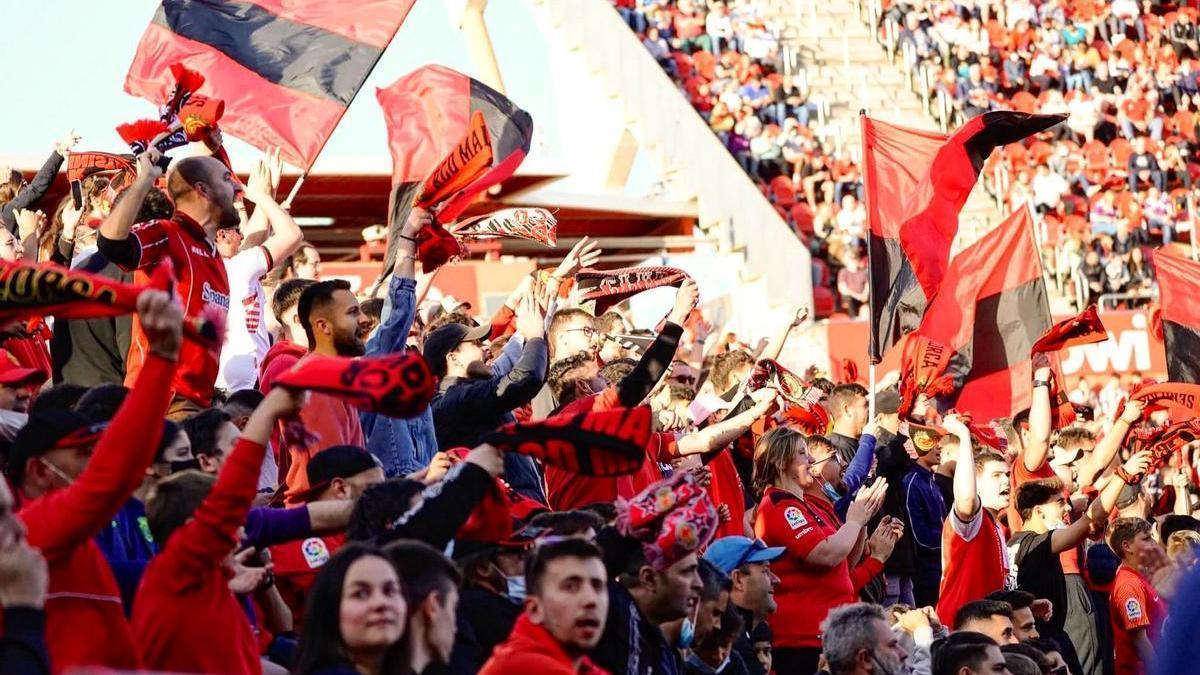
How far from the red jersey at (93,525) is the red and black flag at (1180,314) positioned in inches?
402

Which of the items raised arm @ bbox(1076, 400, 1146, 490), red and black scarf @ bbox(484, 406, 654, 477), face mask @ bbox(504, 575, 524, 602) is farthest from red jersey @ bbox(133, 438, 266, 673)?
raised arm @ bbox(1076, 400, 1146, 490)

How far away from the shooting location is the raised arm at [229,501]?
4.52m

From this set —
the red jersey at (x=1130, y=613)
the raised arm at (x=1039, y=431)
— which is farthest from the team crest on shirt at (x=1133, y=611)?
the raised arm at (x=1039, y=431)

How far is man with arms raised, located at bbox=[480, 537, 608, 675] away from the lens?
4.75 m

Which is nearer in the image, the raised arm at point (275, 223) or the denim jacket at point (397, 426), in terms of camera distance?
the denim jacket at point (397, 426)

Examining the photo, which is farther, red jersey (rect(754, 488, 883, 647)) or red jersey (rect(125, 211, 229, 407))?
red jersey (rect(754, 488, 883, 647))

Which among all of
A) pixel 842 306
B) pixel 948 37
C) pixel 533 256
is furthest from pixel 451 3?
pixel 948 37

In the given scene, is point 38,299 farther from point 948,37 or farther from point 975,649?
point 948,37

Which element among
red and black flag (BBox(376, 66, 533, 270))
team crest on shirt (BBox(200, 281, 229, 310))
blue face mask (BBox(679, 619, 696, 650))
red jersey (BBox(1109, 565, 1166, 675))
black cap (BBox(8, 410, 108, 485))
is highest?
red and black flag (BBox(376, 66, 533, 270))

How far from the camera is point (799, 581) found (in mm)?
7730

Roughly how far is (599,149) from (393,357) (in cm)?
2063

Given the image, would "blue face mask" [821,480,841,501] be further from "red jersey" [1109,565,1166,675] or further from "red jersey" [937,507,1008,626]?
"red jersey" [1109,565,1166,675]

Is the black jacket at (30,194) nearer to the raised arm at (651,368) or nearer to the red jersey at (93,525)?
the raised arm at (651,368)

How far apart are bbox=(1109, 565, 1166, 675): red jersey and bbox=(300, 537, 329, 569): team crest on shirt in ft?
17.1
